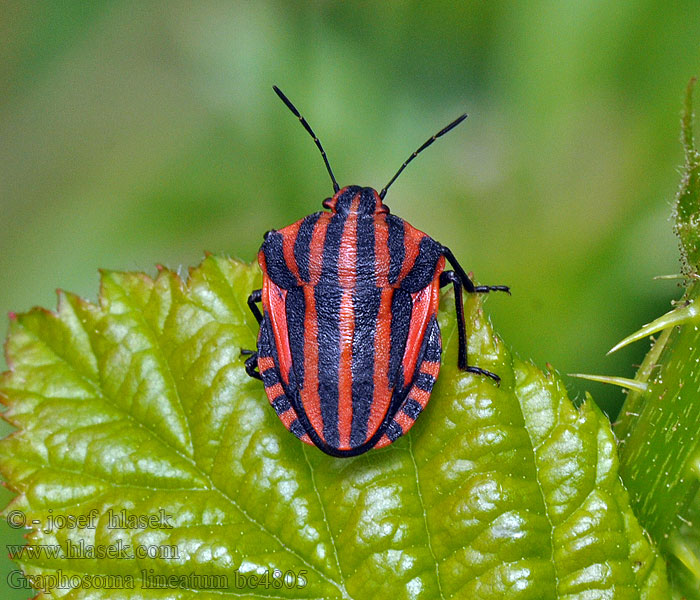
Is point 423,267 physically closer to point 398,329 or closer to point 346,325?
point 398,329

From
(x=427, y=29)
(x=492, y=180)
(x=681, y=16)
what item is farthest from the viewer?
(x=427, y=29)

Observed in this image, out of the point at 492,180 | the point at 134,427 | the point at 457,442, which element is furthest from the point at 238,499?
the point at 492,180

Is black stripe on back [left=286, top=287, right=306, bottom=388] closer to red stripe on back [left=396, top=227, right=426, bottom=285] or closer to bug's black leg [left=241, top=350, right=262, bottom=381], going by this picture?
bug's black leg [left=241, top=350, right=262, bottom=381]

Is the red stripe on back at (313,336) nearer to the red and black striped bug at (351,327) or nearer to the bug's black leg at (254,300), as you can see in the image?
the red and black striped bug at (351,327)

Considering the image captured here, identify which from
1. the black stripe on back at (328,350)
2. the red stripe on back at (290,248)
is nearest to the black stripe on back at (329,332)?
the black stripe on back at (328,350)

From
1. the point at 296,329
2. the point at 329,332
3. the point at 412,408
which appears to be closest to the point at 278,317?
the point at 296,329

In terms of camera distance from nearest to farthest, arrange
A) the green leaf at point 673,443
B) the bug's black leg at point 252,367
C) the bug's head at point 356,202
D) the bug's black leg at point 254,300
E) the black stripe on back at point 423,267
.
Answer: the green leaf at point 673,443, the bug's black leg at point 252,367, the bug's black leg at point 254,300, the black stripe on back at point 423,267, the bug's head at point 356,202

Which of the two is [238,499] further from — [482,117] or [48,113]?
[48,113]

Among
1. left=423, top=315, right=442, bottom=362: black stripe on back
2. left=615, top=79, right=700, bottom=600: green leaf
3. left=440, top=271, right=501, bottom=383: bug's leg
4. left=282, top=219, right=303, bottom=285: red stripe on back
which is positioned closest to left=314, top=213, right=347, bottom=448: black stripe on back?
left=282, top=219, right=303, bottom=285: red stripe on back
